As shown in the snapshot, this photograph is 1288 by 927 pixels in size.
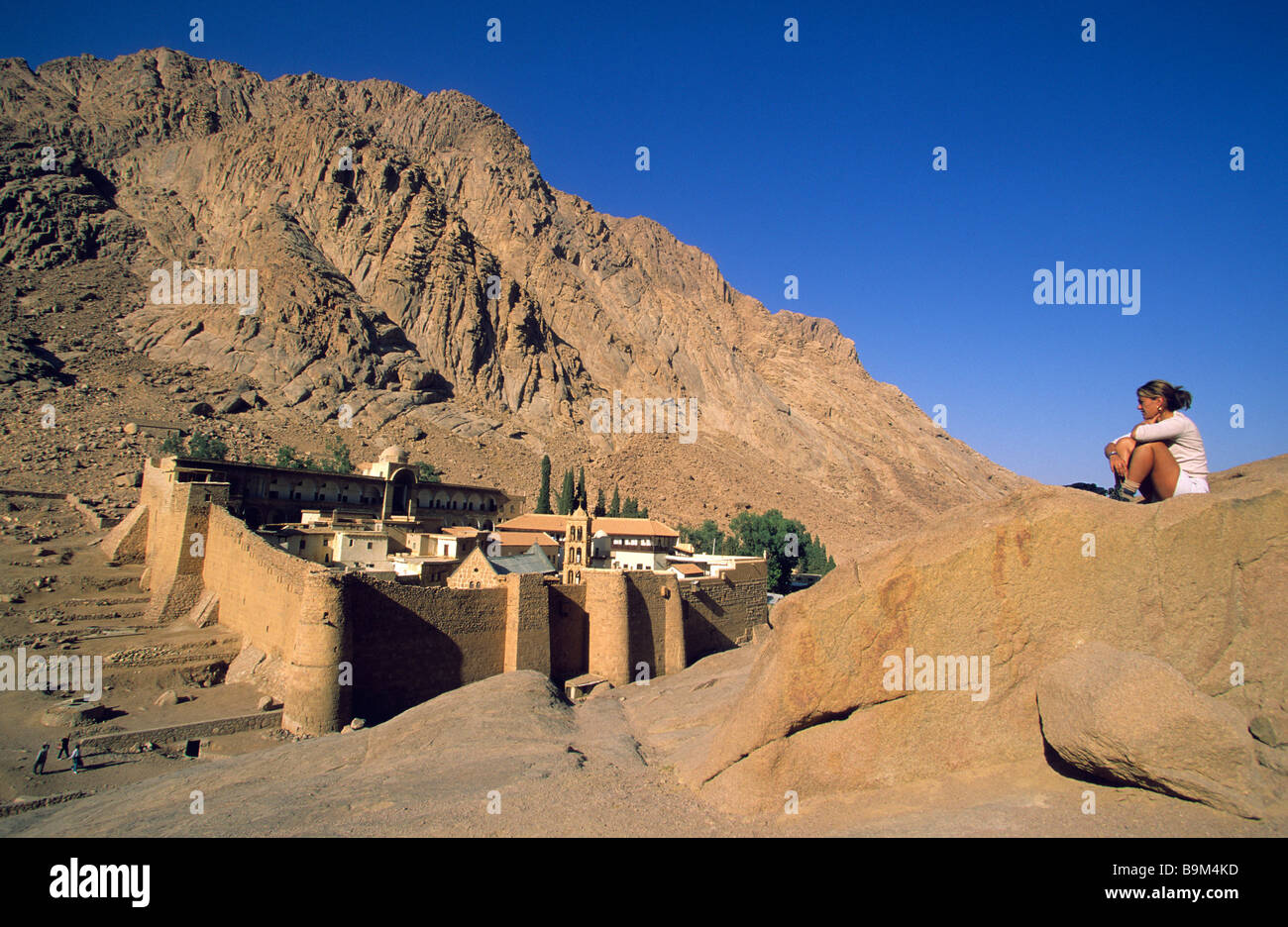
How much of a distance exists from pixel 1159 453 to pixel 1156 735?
2759mm

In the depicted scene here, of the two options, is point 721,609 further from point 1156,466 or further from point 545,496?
point 545,496

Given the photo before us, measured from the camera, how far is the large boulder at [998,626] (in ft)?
21.6

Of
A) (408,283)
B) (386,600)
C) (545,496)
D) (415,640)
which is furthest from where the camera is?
(408,283)

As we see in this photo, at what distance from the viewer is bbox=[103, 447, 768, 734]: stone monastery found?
18625 mm

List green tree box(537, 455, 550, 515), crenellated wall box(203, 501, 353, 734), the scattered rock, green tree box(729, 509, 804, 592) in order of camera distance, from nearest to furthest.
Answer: the scattered rock, crenellated wall box(203, 501, 353, 734), green tree box(729, 509, 804, 592), green tree box(537, 455, 550, 515)

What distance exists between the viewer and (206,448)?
4669 centimetres

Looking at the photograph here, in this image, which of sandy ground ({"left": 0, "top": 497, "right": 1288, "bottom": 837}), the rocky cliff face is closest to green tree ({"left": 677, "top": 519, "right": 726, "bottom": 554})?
the rocky cliff face

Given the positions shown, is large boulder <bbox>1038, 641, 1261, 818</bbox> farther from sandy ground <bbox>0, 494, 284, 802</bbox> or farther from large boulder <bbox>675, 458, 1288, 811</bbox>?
sandy ground <bbox>0, 494, 284, 802</bbox>

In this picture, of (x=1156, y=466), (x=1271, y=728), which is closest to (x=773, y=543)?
(x=1156, y=466)

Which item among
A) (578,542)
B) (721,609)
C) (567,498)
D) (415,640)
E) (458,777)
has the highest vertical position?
(567,498)

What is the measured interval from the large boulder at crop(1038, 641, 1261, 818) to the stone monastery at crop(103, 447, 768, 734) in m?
17.0
